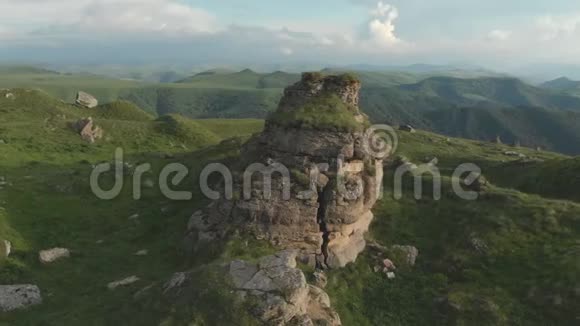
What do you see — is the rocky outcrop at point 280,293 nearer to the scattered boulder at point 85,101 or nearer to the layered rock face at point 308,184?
the layered rock face at point 308,184

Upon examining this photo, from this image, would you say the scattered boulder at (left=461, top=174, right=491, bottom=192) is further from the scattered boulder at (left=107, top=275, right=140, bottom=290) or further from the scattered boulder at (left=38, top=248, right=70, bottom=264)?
the scattered boulder at (left=38, top=248, right=70, bottom=264)

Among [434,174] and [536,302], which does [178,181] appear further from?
[536,302]

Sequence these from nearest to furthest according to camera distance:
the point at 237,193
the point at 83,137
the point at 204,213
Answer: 1. the point at 237,193
2. the point at 204,213
3. the point at 83,137

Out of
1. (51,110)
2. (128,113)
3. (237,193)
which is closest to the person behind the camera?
(237,193)

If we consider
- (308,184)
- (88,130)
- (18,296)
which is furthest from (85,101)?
(308,184)

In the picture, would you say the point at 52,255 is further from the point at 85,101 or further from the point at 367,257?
the point at 85,101

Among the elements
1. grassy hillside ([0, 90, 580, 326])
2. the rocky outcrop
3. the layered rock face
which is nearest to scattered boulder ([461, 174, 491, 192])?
grassy hillside ([0, 90, 580, 326])

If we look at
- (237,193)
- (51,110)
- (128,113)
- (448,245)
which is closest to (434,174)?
(448,245)
